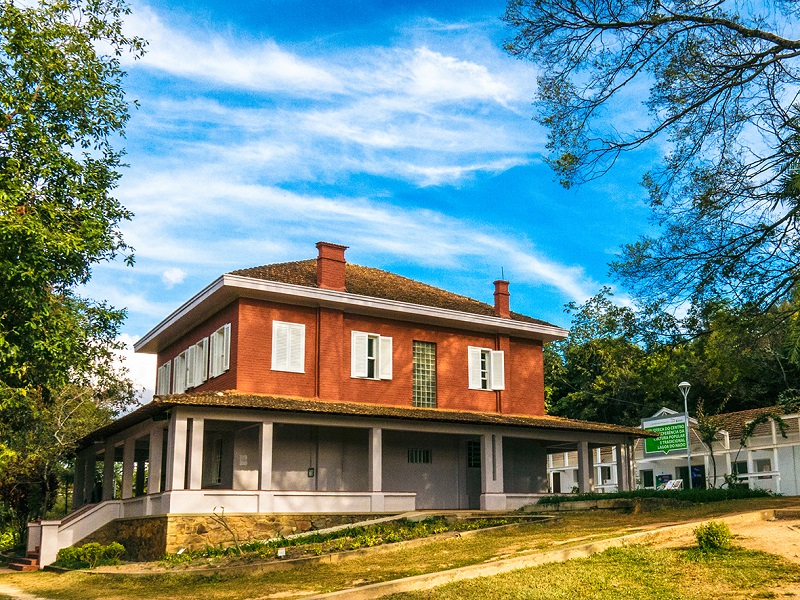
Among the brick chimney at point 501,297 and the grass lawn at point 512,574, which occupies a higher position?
the brick chimney at point 501,297

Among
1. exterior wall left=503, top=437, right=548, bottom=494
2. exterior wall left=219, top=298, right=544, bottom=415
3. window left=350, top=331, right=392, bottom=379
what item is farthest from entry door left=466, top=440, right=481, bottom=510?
window left=350, top=331, right=392, bottom=379

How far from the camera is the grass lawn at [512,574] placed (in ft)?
40.6

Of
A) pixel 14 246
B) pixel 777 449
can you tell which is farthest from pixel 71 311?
pixel 777 449

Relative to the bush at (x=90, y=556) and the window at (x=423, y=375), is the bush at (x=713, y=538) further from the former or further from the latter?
the window at (x=423, y=375)

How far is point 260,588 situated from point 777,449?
2983cm

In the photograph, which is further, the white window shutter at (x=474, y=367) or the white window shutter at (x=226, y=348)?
the white window shutter at (x=474, y=367)

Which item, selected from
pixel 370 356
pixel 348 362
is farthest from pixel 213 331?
pixel 370 356

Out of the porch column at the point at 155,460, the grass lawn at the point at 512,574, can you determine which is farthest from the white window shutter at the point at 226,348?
the grass lawn at the point at 512,574

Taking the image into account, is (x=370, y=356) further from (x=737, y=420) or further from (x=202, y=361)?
(x=737, y=420)

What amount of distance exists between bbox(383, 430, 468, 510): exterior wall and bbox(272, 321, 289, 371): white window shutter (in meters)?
4.37

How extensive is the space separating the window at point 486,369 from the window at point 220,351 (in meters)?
8.69

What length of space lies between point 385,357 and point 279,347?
3.81 meters

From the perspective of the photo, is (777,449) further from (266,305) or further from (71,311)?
(71,311)

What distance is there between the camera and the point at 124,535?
78.5 feet
